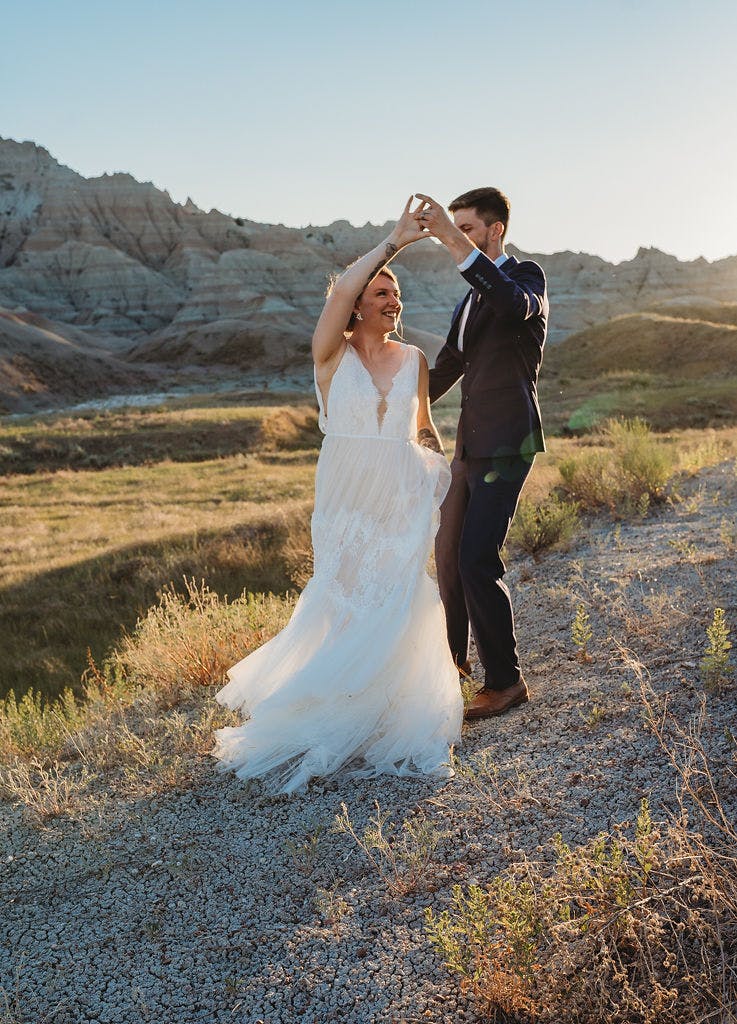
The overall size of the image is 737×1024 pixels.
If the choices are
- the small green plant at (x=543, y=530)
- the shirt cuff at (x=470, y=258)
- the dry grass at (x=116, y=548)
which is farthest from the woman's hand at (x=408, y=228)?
the dry grass at (x=116, y=548)

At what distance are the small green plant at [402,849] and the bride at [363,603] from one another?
0.45m

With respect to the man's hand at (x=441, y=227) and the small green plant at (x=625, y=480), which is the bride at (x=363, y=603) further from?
the small green plant at (x=625, y=480)

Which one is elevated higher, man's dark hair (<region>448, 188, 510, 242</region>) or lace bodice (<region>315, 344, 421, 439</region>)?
man's dark hair (<region>448, 188, 510, 242</region>)

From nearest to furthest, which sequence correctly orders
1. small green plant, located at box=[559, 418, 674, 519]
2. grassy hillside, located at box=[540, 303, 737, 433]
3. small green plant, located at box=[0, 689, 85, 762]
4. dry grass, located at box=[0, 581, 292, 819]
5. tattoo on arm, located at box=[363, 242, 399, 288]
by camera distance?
tattoo on arm, located at box=[363, 242, 399, 288], dry grass, located at box=[0, 581, 292, 819], small green plant, located at box=[0, 689, 85, 762], small green plant, located at box=[559, 418, 674, 519], grassy hillside, located at box=[540, 303, 737, 433]

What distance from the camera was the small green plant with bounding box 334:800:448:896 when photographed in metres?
2.72

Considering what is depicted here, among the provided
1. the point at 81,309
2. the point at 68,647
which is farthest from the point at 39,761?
the point at 81,309

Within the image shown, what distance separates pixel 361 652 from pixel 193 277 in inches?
4391

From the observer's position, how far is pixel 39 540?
1350cm

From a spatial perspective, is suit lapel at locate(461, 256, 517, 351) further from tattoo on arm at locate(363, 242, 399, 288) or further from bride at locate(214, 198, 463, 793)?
tattoo on arm at locate(363, 242, 399, 288)

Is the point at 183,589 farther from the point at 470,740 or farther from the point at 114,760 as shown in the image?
the point at 470,740

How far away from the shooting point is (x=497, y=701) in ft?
12.9

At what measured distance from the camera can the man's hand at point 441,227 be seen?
331 centimetres

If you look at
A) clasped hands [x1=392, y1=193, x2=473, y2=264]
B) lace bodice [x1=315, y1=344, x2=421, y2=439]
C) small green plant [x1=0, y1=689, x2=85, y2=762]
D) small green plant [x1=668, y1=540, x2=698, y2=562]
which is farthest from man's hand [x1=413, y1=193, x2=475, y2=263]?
small green plant [x1=0, y1=689, x2=85, y2=762]

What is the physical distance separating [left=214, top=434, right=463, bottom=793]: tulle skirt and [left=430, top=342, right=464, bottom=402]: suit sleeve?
0.54 meters
